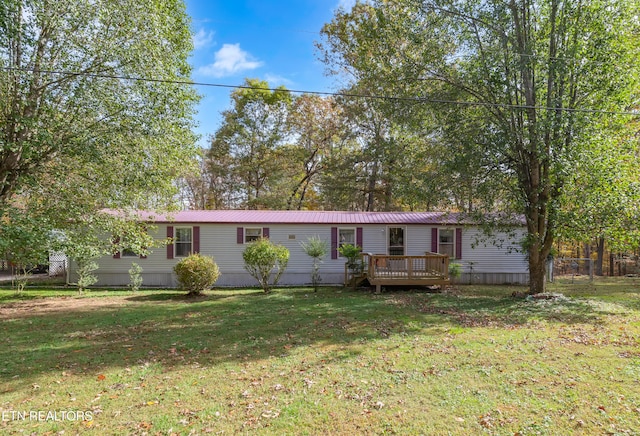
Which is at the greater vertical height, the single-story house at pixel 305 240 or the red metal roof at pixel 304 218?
the red metal roof at pixel 304 218

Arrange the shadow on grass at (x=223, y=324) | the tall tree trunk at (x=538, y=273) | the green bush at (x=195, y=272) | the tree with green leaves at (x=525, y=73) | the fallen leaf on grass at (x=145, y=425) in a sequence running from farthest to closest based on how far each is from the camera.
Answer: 1. the green bush at (x=195, y=272)
2. the tall tree trunk at (x=538, y=273)
3. the tree with green leaves at (x=525, y=73)
4. the shadow on grass at (x=223, y=324)
5. the fallen leaf on grass at (x=145, y=425)

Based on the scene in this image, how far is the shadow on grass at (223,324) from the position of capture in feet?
18.2

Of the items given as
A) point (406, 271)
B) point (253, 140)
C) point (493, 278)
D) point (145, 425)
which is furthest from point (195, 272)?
point (253, 140)

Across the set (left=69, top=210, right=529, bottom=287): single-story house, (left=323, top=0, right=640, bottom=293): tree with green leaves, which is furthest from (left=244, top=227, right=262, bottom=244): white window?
(left=323, top=0, right=640, bottom=293): tree with green leaves

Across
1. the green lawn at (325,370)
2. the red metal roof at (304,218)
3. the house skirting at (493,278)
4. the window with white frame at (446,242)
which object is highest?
the red metal roof at (304,218)

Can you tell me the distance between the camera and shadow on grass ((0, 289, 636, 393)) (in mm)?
5535

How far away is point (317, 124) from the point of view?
25.9 m

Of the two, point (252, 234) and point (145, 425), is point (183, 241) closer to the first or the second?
point (252, 234)

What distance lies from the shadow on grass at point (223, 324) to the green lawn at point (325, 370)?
47 millimetres

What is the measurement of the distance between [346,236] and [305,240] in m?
1.82

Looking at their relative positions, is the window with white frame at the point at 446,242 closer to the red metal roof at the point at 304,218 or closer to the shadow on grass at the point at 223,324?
the red metal roof at the point at 304,218

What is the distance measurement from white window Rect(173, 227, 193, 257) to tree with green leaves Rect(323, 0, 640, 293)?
32.4 ft

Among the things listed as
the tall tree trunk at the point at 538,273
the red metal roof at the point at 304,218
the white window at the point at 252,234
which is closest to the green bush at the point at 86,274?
the red metal roof at the point at 304,218

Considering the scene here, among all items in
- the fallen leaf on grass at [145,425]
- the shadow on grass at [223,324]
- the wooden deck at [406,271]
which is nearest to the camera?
the fallen leaf on grass at [145,425]
